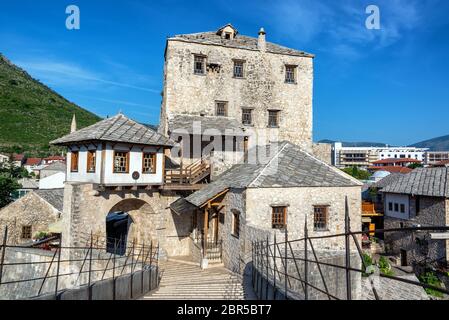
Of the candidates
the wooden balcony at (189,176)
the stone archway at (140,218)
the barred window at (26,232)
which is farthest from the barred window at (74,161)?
the barred window at (26,232)

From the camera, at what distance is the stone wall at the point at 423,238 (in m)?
26.1

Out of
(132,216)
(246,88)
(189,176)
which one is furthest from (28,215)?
(246,88)

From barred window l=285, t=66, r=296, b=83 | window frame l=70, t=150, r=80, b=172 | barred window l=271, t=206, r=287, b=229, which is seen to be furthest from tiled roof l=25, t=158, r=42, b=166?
barred window l=271, t=206, r=287, b=229

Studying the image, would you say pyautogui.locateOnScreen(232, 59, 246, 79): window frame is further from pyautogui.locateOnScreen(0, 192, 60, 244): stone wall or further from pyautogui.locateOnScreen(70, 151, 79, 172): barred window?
pyautogui.locateOnScreen(0, 192, 60, 244): stone wall

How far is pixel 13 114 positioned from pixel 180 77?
232 ft

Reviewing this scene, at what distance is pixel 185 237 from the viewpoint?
21.9 meters

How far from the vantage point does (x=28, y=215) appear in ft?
84.4

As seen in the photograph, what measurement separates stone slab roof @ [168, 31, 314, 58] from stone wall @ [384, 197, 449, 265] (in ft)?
53.7

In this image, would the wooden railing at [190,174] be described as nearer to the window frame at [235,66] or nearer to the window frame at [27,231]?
the window frame at [235,66]

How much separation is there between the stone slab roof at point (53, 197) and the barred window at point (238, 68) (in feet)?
58.6

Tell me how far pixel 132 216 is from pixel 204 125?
810 cm

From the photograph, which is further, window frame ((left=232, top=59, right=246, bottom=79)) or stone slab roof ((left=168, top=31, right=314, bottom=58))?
window frame ((left=232, top=59, right=246, bottom=79))

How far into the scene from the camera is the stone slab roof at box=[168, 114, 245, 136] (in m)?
22.8
